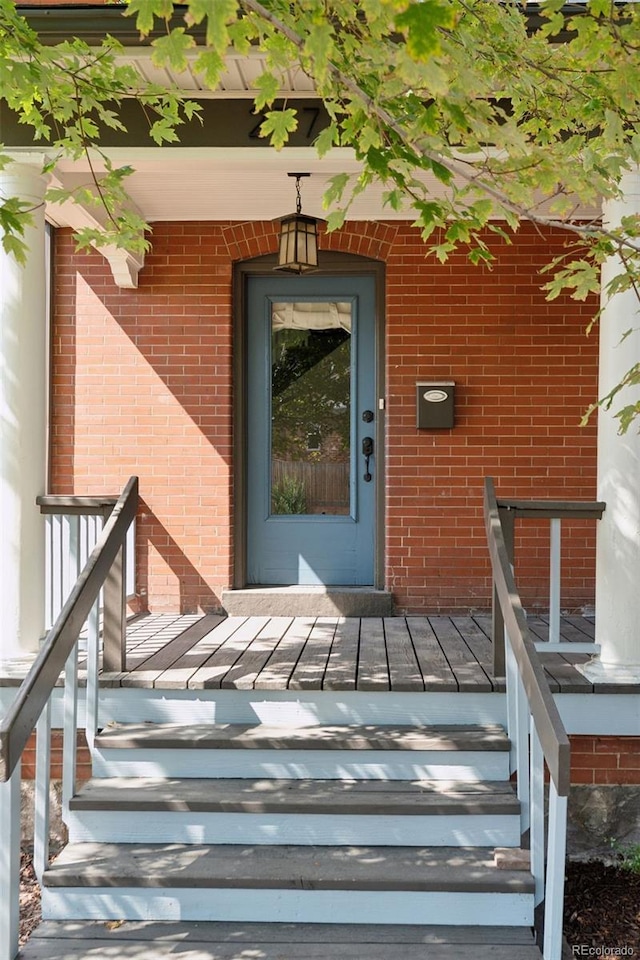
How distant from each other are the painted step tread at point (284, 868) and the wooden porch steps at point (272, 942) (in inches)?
5.4

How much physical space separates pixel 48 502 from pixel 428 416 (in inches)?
105

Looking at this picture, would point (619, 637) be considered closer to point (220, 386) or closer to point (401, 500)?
point (401, 500)

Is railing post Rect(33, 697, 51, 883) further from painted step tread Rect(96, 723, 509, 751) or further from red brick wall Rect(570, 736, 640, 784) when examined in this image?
red brick wall Rect(570, 736, 640, 784)

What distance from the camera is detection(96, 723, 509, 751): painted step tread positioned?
11.3 ft

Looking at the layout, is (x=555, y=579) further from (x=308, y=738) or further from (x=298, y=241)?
(x=298, y=241)

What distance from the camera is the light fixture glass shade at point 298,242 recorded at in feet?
15.9

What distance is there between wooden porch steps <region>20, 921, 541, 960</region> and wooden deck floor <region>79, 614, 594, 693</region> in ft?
3.31

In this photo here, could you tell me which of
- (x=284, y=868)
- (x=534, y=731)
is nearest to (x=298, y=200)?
(x=534, y=731)

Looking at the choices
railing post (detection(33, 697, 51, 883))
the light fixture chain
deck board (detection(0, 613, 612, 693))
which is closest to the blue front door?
deck board (detection(0, 613, 612, 693))

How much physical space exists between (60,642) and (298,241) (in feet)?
9.33

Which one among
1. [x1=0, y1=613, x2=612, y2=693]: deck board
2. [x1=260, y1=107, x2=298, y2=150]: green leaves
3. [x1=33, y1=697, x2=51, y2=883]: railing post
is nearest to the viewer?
[x1=260, y1=107, x2=298, y2=150]: green leaves

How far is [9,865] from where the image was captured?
2.74 metres

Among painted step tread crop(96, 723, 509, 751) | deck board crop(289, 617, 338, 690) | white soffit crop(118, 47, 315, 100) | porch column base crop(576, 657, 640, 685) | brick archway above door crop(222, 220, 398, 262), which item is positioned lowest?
painted step tread crop(96, 723, 509, 751)

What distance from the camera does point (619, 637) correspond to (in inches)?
147
